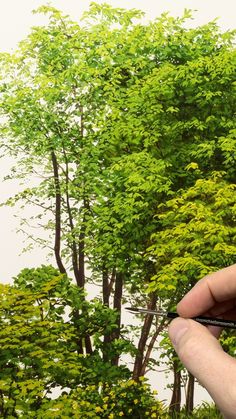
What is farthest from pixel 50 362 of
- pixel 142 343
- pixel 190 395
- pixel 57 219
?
pixel 57 219

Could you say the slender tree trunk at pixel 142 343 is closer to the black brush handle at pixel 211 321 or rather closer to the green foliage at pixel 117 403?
the green foliage at pixel 117 403

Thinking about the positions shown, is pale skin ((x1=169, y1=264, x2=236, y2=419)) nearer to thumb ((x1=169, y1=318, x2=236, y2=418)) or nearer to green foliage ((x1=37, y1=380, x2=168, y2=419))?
thumb ((x1=169, y1=318, x2=236, y2=418))

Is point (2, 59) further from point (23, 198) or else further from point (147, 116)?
point (147, 116)

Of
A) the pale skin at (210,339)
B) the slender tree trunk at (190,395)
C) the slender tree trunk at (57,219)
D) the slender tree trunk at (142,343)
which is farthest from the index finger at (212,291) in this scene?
the slender tree trunk at (57,219)

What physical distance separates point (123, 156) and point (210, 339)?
34.2 ft

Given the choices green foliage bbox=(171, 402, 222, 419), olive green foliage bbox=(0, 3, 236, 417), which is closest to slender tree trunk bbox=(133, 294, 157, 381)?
olive green foliage bbox=(0, 3, 236, 417)

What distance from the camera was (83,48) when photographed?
1332 centimetres

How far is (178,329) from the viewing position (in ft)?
4.78

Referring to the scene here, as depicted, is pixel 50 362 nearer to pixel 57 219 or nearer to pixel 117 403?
pixel 117 403

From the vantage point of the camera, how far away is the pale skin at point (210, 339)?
50.7 inches

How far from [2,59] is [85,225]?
12.2 ft

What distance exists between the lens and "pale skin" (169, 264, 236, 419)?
1.29 metres

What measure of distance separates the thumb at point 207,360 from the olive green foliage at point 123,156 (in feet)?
25.0

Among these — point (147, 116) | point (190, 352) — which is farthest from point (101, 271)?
point (190, 352)
